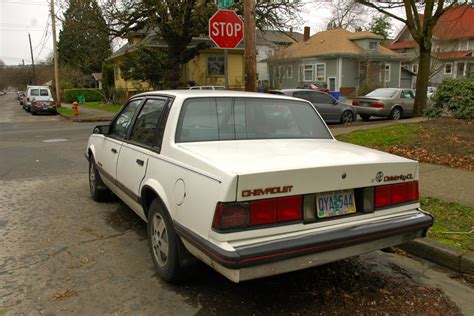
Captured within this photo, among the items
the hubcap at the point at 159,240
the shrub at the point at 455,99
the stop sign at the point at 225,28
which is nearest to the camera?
the hubcap at the point at 159,240

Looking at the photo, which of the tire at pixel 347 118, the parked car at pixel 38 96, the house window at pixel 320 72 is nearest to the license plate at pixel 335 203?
the tire at pixel 347 118

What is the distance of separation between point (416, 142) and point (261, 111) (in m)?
6.54

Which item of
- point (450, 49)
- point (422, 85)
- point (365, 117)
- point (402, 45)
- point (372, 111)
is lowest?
point (365, 117)

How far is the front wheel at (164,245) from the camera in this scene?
3.41m

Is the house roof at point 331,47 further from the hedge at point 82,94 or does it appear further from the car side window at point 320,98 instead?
the car side window at point 320,98

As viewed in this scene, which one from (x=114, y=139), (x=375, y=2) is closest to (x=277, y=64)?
(x=375, y=2)

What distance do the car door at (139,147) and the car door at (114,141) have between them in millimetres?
198

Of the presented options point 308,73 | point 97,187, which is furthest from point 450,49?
point 97,187

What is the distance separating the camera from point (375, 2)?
58.6ft

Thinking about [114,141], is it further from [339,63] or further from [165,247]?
[339,63]

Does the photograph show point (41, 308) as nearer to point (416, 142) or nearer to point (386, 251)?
point (386, 251)

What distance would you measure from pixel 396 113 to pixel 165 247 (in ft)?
52.7

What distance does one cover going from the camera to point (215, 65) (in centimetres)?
3403

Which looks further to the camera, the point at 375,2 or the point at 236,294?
the point at 375,2
